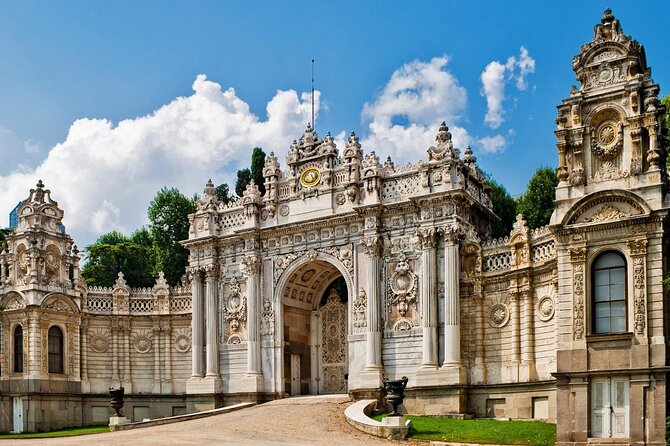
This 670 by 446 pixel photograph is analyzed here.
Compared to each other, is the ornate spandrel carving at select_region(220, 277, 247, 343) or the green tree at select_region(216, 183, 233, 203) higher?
the green tree at select_region(216, 183, 233, 203)

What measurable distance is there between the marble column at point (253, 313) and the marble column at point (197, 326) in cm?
271

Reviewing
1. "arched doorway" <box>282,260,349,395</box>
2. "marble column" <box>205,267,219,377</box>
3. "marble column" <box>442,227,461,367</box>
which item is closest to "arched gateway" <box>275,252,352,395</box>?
"arched doorway" <box>282,260,349,395</box>

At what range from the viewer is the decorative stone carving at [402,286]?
3491cm

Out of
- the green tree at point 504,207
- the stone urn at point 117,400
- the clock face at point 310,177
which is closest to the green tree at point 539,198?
the green tree at point 504,207

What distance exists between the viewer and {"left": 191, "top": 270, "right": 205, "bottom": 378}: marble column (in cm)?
4025

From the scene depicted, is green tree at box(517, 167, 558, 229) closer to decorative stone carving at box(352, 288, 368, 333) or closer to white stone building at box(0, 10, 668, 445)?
white stone building at box(0, 10, 668, 445)

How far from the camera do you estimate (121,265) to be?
6400 cm

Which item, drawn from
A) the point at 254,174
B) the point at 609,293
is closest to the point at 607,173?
the point at 609,293

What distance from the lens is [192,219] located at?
4169cm

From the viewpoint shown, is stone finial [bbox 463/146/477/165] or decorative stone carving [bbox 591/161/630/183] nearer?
decorative stone carving [bbox 591/161/630/183]

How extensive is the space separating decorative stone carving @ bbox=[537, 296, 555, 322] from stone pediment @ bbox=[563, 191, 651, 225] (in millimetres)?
5899

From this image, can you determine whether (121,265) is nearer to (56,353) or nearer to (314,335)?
(56,353)

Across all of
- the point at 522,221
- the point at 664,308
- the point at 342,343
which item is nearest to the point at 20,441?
the point at 342,343

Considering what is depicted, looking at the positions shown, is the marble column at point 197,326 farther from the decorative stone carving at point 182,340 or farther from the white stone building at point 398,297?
the decorative stone carving at point 182,340
